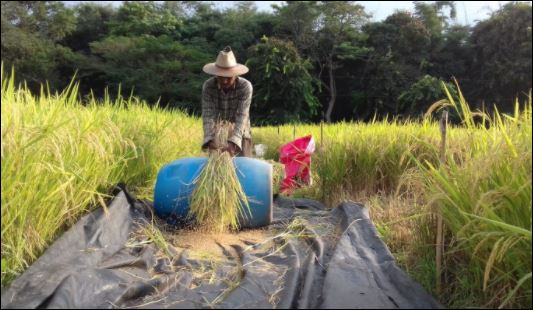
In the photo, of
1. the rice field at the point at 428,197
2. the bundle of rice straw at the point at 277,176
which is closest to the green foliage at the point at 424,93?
the bundle of rice straw at the point at 277,176

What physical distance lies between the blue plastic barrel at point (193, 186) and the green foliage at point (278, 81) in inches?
557

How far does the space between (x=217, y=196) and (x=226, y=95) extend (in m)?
1.17

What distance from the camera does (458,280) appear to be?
6.35 feet

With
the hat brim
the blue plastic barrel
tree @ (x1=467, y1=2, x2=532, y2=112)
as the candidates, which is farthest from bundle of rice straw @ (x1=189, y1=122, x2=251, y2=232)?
tree @ (x1=467, y1=2, x2=532, y2=112)

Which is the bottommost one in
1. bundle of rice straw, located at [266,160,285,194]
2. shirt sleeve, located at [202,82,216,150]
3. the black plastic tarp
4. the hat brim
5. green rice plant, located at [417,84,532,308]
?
bundle of rice straw, located at [266,160,285,194]

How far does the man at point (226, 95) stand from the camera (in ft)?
12.0

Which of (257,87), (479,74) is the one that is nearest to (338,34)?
(257,87)

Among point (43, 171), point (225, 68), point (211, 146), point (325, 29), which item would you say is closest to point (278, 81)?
point (325, 29)

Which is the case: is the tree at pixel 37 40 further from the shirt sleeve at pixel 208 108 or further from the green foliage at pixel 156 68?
the shirt sleeve at pixel 208 108

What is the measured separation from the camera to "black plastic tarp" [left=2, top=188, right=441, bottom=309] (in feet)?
5.96

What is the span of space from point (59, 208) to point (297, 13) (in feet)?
62.9

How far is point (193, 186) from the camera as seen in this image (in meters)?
3.10

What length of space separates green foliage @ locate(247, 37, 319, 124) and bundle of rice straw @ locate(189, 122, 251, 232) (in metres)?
14.3

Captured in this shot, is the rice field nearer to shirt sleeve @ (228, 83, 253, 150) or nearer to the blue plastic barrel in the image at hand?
the blue plastic barrel
